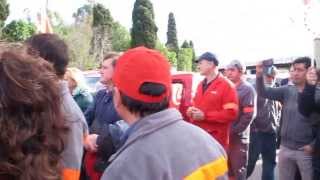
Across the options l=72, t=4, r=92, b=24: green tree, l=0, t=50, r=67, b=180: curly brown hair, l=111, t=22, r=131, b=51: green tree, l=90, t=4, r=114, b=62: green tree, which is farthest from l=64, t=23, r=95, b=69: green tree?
l=0, t=50, r=67, b=180: curly brown hair

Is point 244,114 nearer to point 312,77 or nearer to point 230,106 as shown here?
point 230,106

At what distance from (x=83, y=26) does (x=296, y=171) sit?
50.1m

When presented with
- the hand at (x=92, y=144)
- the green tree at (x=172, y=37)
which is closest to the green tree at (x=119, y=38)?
the green tree at (x=172, y=37)

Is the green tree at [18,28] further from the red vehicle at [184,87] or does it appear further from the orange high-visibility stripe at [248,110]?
the orange high-visibility stripe at [248,110]

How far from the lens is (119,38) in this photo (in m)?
56.5

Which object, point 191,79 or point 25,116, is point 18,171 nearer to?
point 25,116

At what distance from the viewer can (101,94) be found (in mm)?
5219

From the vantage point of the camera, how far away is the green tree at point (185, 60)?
183 ft

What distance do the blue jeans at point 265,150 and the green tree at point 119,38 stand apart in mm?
45218

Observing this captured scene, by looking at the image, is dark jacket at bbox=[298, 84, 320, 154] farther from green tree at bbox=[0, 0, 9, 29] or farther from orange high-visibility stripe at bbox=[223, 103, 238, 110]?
green tree at bbox=[0, 0, 9, 29]

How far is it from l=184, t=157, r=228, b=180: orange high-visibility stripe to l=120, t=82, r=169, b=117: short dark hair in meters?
0.34

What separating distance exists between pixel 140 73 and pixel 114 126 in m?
1.78

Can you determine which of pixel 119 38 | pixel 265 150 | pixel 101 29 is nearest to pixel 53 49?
pixel 265 150

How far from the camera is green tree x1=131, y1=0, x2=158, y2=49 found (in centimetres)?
5184
